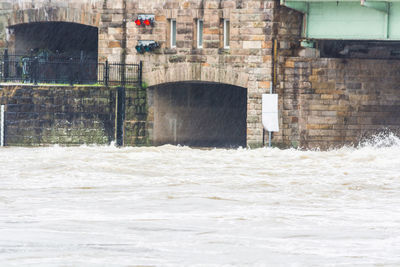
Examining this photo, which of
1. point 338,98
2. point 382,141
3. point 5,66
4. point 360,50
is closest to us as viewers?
point 338,98

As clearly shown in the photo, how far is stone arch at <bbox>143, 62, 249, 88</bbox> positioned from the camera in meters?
32.7

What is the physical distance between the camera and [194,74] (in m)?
33.0

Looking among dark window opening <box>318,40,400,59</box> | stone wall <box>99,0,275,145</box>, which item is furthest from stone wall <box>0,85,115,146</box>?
dark window opening <box>318,40,400,59</box>

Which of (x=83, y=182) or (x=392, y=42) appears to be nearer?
(x=83, y=182)

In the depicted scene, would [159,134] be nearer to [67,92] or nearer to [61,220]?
[67,92]

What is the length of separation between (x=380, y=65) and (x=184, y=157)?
892 centimetres

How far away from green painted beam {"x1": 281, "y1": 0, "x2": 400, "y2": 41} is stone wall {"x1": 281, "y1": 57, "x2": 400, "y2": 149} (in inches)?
47.5

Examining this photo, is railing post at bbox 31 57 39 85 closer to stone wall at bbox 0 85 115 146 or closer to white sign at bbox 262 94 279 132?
stone wall at bbox 0 85 115 146

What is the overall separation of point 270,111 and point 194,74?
2.94 meters

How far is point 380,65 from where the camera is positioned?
33.1 meters

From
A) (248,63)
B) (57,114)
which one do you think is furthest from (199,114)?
(57,114)

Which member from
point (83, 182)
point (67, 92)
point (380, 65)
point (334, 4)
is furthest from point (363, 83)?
point (83, 182)

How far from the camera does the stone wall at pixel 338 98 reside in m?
32.4

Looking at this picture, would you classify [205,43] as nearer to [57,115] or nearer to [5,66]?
[57,115]
